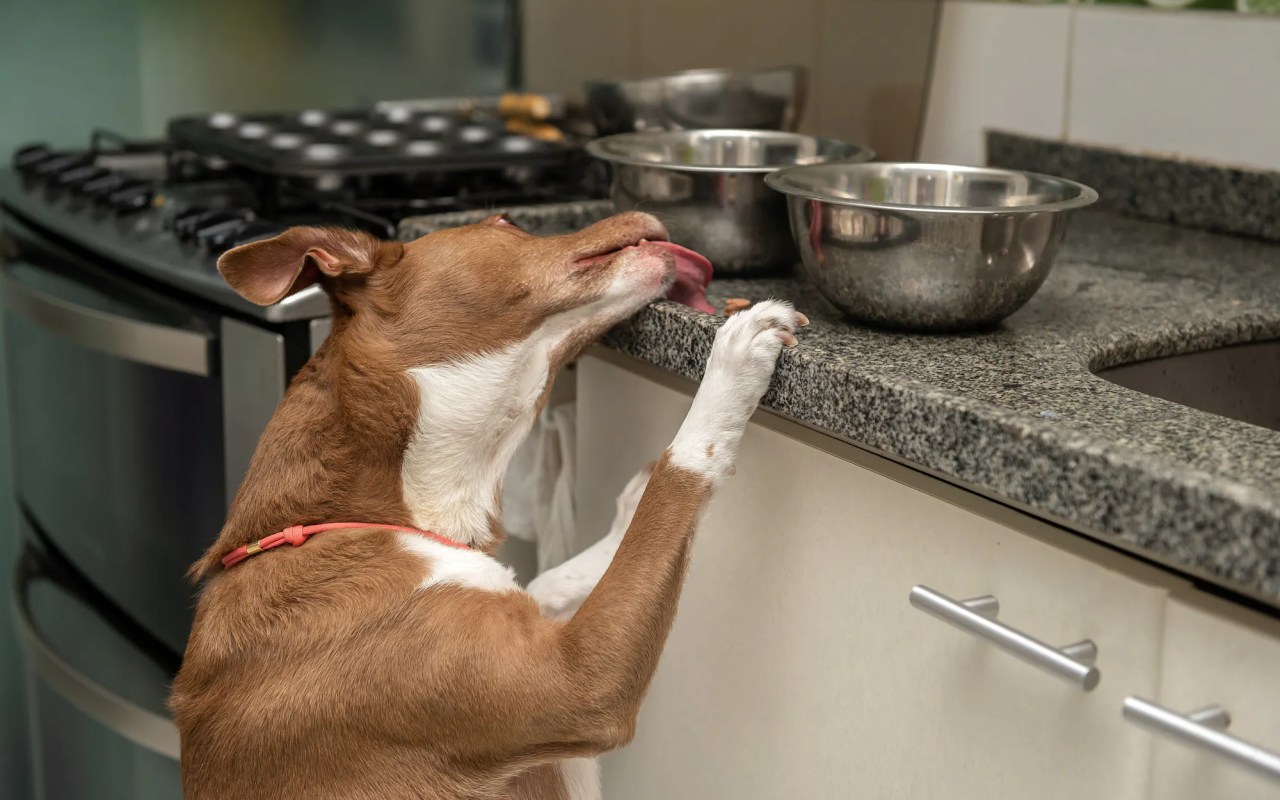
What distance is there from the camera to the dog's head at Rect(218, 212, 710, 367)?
44.0 inches

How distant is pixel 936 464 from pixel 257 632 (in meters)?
0.58

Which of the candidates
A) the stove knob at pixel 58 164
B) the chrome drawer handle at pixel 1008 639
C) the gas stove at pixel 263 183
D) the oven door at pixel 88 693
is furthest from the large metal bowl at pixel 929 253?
the stove knob at pixel 58 164

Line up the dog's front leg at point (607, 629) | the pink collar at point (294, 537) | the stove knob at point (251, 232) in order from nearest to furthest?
the dog's front leg at point (607, 629) < the pink collar at point (294, 537) < the stove knob at point (251, 232)

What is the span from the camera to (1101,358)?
1089 millimetres

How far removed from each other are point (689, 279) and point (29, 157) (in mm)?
1342

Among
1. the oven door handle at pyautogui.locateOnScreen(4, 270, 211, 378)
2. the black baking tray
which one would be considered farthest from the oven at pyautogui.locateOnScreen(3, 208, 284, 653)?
the black baking tray

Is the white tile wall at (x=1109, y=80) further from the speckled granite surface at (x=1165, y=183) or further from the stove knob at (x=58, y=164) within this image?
the stove knob at (x=58, y=164)

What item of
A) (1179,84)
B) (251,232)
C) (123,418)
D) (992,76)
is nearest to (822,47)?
(992,76)

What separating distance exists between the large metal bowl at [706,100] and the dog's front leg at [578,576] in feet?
2.10

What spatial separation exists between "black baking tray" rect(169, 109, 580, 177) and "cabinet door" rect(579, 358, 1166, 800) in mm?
550

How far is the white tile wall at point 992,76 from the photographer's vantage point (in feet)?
5.77

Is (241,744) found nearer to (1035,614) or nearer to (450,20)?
(1035,614)

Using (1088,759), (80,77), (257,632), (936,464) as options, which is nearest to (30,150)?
(80,77)

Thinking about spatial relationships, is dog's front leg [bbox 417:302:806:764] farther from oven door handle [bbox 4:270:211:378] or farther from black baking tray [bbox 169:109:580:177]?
black baking tray [bbox 169:109:580:177]
